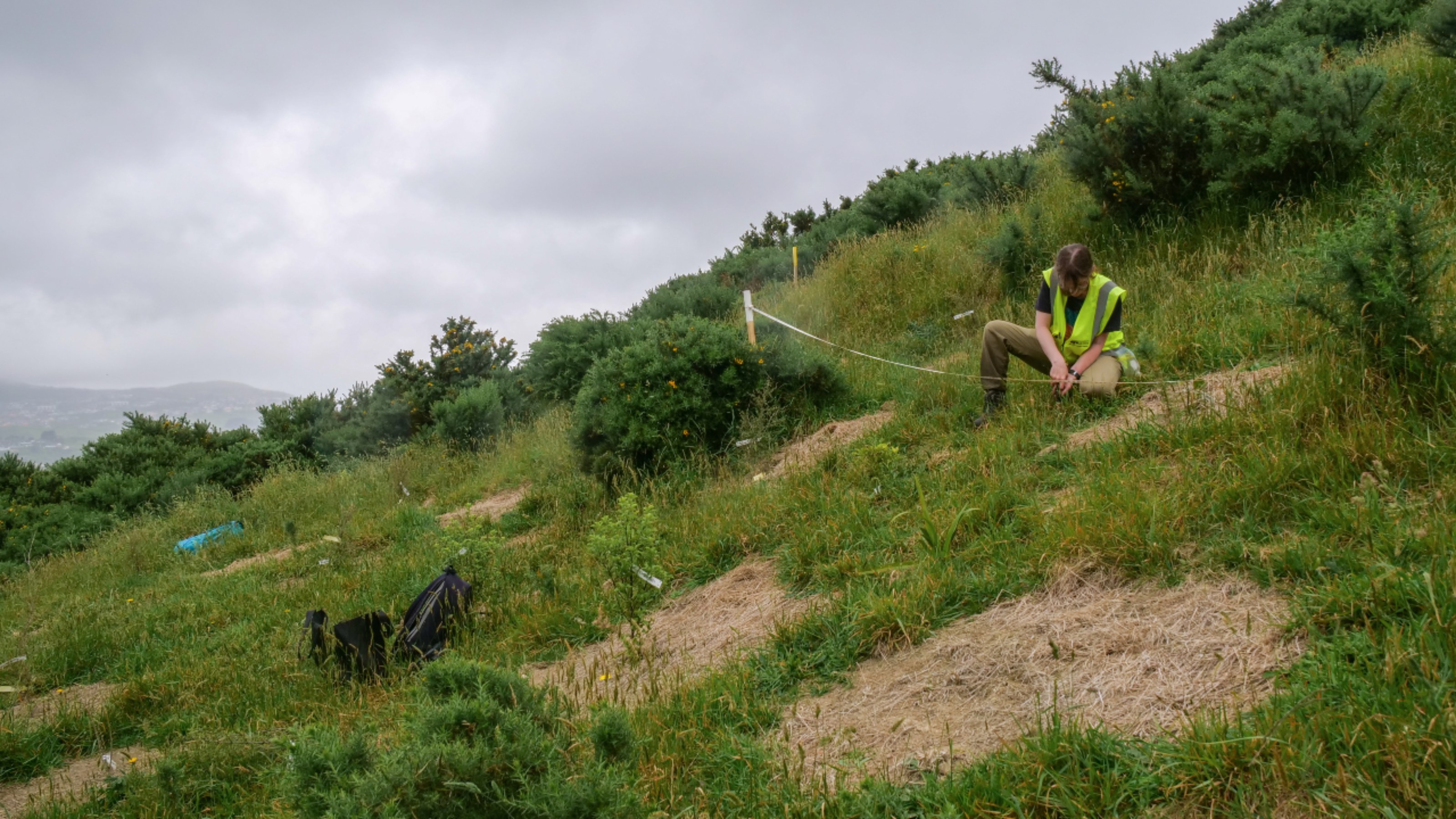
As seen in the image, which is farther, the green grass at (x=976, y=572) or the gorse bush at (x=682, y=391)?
the gorse bush at (x=682, y=391)

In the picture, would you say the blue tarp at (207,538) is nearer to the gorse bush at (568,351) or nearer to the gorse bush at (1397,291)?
the gorse bush at (568,351)

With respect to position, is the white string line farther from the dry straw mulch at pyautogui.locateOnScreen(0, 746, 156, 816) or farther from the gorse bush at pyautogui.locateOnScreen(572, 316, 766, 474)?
the dry straw mulch at pyautogui.locateOnScreen(0, 746, 156, 816)

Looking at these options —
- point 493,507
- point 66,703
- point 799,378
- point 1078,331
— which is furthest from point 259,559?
point 1078,331

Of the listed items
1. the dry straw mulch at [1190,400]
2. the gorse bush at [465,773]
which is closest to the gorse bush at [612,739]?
the gorse bush at [465,773]

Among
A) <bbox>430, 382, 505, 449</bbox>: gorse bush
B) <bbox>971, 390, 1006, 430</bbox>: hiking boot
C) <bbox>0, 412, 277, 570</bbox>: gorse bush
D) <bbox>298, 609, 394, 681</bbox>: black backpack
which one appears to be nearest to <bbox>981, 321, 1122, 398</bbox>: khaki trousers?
<bbox>971, 390, 1006, 430</bbox>: hiking boot

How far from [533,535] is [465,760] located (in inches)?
212

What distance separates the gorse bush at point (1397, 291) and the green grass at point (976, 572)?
14 cm

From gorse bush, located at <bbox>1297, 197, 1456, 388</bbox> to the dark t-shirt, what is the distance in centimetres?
192

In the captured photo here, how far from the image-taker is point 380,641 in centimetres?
516

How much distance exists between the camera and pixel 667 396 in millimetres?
7691

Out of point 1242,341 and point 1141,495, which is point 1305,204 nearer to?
point 1242,341

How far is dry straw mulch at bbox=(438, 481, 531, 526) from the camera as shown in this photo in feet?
28.8

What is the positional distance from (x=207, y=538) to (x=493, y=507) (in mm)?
4136

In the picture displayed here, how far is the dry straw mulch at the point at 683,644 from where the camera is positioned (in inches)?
146
